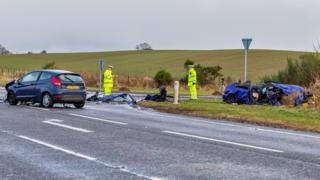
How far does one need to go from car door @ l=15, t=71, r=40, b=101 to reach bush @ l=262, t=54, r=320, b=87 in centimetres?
1277

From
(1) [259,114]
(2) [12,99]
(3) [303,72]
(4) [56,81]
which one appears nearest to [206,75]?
(3) [303,72]

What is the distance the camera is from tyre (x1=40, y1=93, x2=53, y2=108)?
22.2m

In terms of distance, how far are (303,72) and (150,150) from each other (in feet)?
67.7

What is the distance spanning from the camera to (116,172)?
845 centimetres

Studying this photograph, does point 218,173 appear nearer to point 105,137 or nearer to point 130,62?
point 105,137

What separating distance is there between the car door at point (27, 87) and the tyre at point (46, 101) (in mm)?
481

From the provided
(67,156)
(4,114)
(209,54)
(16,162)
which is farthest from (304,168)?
(209,54)

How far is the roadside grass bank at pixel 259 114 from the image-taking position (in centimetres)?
1719

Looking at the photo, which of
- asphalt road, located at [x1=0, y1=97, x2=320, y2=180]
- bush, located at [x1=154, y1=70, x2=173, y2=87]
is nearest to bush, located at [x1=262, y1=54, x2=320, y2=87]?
asphalt road, located at [x1=0, y1=97, x2=320, y2=180]

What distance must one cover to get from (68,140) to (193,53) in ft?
283

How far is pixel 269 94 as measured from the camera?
80.7 ft

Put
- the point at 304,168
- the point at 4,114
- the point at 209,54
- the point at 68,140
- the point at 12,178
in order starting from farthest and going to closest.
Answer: the point at 209,54, the point at 4,114, the point at 68,140, the point at 304,168, the point at 12,178

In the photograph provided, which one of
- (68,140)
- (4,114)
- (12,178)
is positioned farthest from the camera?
(4,114)

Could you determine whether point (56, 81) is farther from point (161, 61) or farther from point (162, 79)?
point (161, 61)
